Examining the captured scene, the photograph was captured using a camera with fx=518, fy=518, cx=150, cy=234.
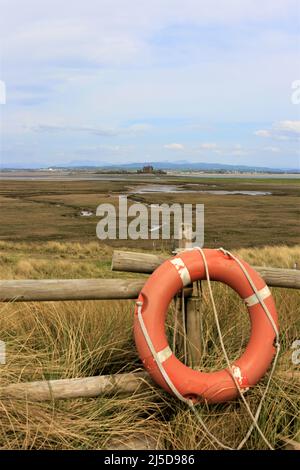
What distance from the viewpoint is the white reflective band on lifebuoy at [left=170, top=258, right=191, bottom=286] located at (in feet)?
10.8

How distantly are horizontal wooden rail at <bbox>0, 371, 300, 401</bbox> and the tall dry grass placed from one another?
5cm

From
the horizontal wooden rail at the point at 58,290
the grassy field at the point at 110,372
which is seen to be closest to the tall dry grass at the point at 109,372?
the grassy field at the point at 110,372

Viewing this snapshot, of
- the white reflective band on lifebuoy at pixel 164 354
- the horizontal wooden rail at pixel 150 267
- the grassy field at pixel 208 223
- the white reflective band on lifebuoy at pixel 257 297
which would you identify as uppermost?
the horizontal wooden rail at pixel 150 267

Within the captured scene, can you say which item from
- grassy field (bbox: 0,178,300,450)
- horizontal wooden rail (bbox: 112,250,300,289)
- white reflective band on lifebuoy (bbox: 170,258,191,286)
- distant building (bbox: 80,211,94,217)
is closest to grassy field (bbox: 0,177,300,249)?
distant building (bbox: 80,211,94,217)

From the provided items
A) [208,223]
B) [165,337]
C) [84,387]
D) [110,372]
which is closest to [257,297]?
[165,337]

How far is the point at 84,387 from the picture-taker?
3.14 metres

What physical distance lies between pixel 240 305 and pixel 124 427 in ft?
4.66

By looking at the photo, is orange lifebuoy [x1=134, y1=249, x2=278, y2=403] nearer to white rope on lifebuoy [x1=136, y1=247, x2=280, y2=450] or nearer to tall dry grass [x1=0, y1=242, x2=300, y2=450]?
white rope on lifebuoy [x1=136, y1=247, x2=280, y2=450]

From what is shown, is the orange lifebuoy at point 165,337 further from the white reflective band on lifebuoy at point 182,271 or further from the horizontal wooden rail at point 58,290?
the horizontal wooden rail at point 58,290

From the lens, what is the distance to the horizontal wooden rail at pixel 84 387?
9.87ft

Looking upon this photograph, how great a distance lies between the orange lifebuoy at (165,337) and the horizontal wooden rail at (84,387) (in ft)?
0.48

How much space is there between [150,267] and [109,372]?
77 centimetres
